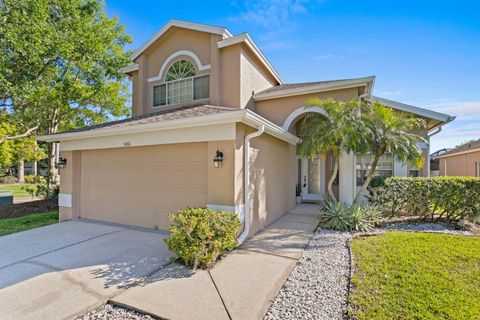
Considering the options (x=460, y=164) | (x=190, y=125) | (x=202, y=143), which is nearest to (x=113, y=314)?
(x=202, y=143)

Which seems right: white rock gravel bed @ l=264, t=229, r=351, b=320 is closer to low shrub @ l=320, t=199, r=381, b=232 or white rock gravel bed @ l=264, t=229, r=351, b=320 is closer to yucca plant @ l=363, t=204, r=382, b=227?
low shrub @ l=320, t=199, r=381, b=232

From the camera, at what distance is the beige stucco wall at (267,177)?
6.77m

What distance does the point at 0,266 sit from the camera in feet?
17.4

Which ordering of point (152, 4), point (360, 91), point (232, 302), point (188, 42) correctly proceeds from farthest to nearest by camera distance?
point (152, 4), point (188, 42), point (360, 91), point (232, 302)

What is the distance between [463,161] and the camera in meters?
22.5

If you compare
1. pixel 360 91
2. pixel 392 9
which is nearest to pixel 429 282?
pixel 360 91

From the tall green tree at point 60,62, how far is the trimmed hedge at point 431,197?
17775 mm

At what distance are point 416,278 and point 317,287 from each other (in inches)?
77.9

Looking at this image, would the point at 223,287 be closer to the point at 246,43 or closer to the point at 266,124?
the point at 266,124

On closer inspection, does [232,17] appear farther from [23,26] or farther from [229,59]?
[23,26]

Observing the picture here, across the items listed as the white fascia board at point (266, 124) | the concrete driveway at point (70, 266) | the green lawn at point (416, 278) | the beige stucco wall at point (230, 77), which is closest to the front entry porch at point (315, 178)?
the white fascia board at point (266, 124)

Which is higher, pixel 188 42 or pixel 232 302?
pixel 188 42

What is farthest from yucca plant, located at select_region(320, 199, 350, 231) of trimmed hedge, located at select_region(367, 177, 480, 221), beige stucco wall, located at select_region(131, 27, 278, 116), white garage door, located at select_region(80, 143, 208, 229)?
beige stucco wall, located at select_region(131, 27, 278, 116)

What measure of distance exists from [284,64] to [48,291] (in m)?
14.1
